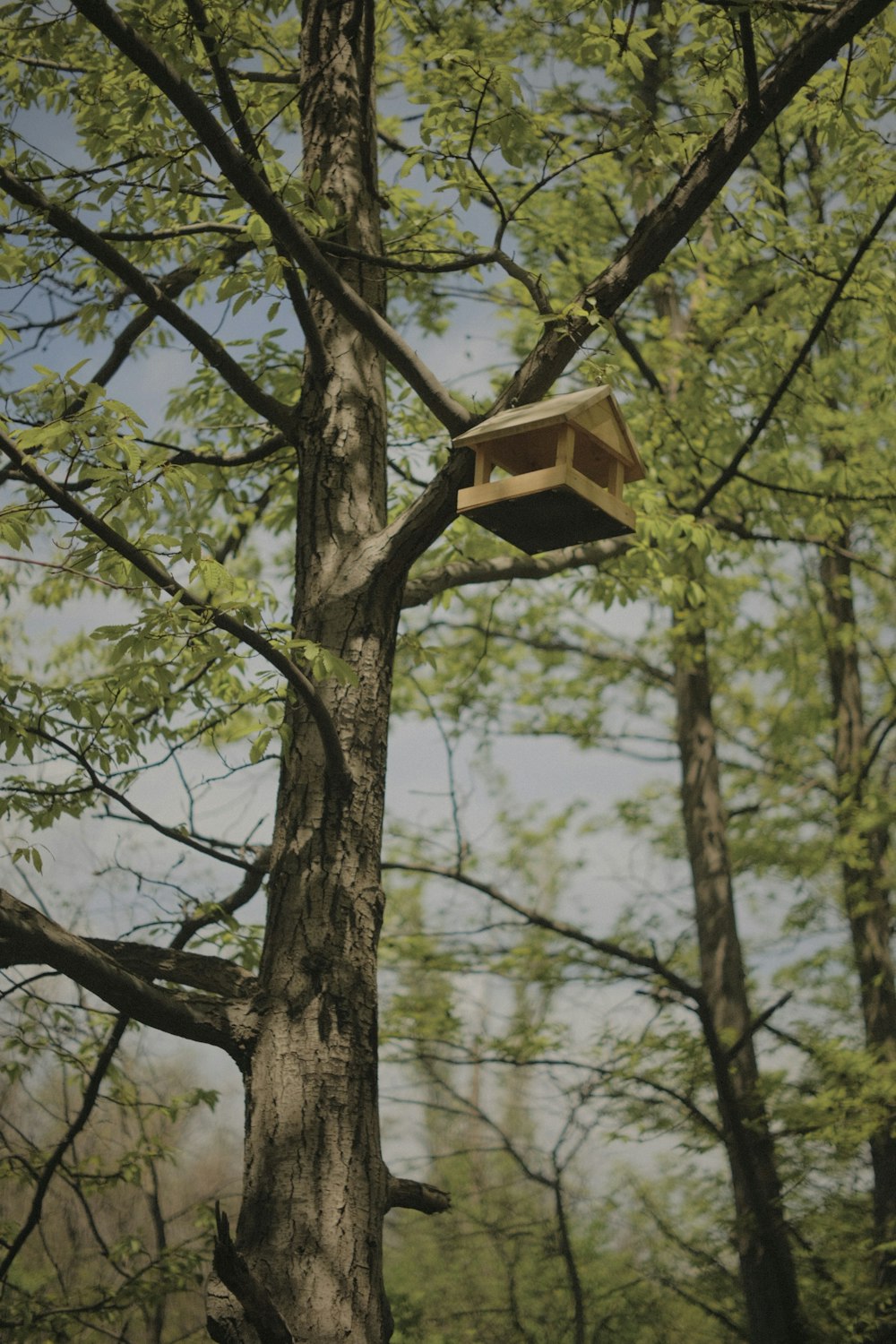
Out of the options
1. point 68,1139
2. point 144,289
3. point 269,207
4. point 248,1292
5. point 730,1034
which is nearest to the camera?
Answer: point 248,1292

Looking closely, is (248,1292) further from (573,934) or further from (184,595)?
(573,934)

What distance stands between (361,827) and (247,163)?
1.78 meters

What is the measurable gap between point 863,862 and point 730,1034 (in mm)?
1722

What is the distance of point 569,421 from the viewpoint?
9.98ft

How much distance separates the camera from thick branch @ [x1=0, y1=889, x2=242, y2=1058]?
109 inches

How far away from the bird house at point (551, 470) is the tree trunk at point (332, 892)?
447 mm

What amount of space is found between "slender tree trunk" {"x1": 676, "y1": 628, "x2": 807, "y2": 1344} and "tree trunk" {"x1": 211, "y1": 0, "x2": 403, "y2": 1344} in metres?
2.75

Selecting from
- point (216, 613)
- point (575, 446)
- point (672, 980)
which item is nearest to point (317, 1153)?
point (216, 613)

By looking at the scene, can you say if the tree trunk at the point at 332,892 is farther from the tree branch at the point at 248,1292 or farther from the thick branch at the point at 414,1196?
the thick branch at the point at 414,1196

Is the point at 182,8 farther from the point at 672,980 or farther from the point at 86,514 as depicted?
the point at 672,980

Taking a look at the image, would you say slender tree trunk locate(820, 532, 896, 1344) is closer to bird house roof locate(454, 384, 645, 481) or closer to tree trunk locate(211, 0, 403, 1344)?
bird house roof locate(454, 384, 645, 481)

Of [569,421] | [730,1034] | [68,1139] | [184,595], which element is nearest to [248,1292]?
[184,595]

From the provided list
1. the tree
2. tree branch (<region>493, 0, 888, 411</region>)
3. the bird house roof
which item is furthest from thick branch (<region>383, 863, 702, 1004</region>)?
A: tree branch (<region>493, 0, 888, 411</region>)

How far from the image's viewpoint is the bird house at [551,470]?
3.03 m
